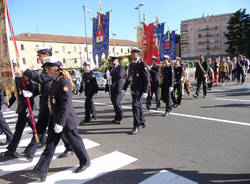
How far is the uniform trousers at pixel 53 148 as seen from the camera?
3.32 m

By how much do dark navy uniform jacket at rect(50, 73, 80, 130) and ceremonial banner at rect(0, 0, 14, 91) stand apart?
1233 millimetres

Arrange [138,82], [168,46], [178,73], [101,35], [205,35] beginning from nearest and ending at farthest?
[138,82], [178,73], [101,35], [168,46], [205,35]

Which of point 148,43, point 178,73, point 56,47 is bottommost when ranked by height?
point 178,73

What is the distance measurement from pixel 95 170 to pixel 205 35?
100441 mm

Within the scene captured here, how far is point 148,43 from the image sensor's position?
13336 mm

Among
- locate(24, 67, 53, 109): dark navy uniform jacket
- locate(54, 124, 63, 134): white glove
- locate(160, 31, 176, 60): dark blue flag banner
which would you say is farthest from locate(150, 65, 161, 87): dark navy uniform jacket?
locate(160, 31, 176, 60): dark blue flag banner

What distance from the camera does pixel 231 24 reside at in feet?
177

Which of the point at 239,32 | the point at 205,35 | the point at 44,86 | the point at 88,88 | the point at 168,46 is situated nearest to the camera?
the point at 44,86

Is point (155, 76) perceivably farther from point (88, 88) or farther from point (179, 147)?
point (179, 147)

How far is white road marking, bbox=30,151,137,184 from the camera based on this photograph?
11.0ft

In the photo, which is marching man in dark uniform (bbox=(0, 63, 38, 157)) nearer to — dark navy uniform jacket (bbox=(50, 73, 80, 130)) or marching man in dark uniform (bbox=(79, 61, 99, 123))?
dark navy uniform jacket (bbox=(50, 73, 80, 130))

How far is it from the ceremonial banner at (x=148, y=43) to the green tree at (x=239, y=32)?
4435cm

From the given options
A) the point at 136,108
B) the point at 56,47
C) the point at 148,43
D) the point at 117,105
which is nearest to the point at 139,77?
the point at 136,108

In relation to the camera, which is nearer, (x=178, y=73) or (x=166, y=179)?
(x=166, y=179)
